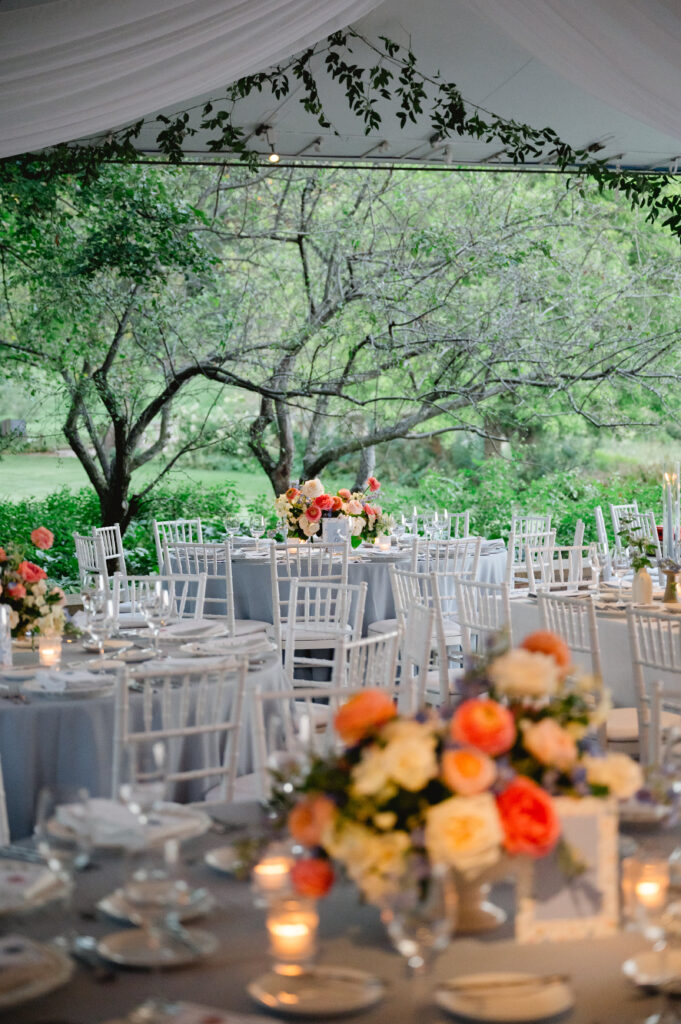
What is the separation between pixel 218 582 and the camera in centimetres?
712

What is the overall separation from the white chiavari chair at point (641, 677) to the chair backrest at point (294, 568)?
6.70 feet

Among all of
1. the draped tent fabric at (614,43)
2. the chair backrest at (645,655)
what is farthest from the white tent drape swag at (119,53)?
the chair backrest at (645,655)

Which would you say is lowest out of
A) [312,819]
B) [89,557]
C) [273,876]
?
[273,876]

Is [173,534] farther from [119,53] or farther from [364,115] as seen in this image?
[119,53]

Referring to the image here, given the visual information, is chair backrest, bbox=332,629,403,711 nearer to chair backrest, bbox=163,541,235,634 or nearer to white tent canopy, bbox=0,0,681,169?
white tent canopy, bbox=0,0,681,169

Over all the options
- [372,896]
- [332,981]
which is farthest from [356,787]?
[332,981]

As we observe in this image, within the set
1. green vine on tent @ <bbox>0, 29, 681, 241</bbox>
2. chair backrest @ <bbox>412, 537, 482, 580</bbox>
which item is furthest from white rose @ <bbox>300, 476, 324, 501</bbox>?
green vine on tent @ <bbox>0, 29, 681, 241</bbox>

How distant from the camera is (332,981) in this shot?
5.19ft

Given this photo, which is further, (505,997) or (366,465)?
(366,465)

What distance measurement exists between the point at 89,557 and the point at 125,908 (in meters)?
6.40

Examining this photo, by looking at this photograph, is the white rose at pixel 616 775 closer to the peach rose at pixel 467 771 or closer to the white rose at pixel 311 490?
the peach rose at pixel 467 771

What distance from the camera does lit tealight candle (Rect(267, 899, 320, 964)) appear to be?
167cm

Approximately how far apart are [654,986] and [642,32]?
145 inches

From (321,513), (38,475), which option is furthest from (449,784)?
(38,475)
